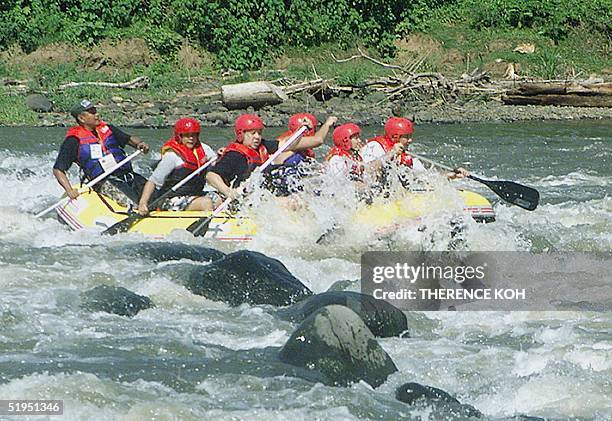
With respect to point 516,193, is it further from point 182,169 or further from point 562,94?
point 562,94

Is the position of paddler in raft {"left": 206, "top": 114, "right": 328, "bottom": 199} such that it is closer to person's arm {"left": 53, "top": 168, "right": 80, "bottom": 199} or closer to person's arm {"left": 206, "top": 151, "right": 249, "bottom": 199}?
person's arm {"left": 206, "top": 151, "right": 249, "bottom": 199}

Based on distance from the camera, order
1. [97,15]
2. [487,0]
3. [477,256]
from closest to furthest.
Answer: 1. [477,256]
2. [97,15]
3. [487,0]

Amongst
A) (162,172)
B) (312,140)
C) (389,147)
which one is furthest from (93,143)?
(389,147)

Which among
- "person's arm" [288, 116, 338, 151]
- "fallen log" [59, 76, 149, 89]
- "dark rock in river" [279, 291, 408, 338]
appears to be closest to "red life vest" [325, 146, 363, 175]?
"person's arm" [288, 116, 338, 151]

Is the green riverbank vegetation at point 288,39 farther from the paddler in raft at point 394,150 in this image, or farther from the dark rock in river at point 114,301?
the dark rock in river at point 114,301

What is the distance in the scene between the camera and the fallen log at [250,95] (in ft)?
69.7

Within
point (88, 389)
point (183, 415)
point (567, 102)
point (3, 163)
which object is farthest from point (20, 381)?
point (567, 102)

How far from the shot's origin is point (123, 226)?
1055 centimetres

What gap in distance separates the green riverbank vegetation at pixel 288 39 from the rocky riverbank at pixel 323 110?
1.42 meters

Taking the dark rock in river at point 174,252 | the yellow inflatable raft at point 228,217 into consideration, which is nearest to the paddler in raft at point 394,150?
the yellow inflatable raft at point 228,217

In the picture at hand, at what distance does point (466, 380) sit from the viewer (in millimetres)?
6676

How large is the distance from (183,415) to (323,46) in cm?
2099

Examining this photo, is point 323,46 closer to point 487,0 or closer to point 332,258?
point 487,0

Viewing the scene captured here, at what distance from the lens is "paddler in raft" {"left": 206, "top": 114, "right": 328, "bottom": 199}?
10602 millimetres
